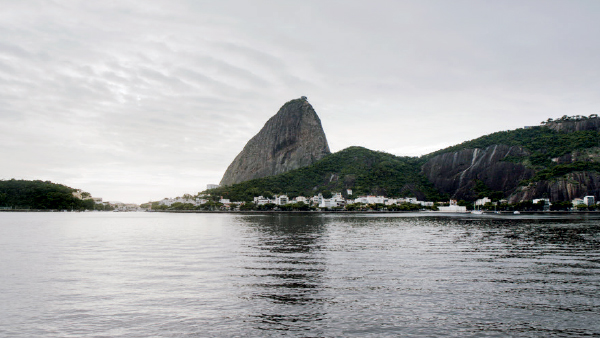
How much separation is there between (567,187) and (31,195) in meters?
239

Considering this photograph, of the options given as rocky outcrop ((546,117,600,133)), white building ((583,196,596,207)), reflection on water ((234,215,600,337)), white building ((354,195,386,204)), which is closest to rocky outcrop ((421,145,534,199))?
rocky outcrop ((546,117,600,133))

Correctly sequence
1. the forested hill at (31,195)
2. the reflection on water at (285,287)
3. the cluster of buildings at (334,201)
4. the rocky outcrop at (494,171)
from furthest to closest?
the forested hill at (31,195), the cluster of buildings at (334,201), the rocky outcrop at (494,171), the reflection on water at (285,287)

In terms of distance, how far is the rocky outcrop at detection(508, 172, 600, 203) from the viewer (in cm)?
14950

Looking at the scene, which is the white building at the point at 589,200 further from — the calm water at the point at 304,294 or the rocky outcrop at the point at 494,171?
the calm water at the point at 304,294

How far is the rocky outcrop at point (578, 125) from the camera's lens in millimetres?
181750

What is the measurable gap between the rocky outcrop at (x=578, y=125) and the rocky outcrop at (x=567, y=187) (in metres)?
44.6

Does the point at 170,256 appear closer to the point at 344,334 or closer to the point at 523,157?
the point at 344,334

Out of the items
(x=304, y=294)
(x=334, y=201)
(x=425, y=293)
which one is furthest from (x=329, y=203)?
(x=304, y=294)

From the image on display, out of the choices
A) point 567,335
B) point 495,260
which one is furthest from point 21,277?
point 495,260

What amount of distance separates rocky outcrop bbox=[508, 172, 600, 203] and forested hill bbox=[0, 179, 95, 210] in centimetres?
21861

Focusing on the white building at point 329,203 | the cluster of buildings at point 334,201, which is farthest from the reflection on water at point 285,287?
the cluster of buildings at point 334,201

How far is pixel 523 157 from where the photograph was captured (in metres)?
182

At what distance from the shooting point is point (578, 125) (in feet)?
611

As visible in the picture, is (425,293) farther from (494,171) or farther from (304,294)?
(494,171)
